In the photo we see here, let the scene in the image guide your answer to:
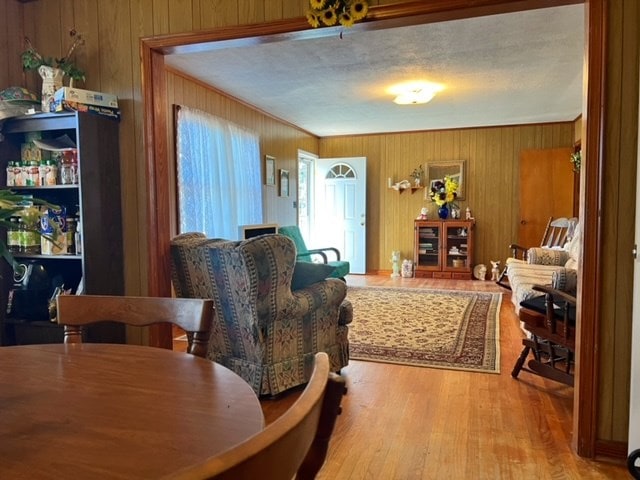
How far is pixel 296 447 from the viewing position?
1.67 feet

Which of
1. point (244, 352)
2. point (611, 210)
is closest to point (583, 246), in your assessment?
point (611, 210)

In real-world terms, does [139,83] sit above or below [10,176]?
above

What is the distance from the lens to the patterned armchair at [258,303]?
2.38 m

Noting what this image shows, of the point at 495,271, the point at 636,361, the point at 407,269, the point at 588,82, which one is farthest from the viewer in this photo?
the point at 407,269

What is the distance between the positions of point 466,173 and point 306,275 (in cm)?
505

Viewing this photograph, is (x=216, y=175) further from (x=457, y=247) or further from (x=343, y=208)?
(x=457, y=247)

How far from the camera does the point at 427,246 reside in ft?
23.2

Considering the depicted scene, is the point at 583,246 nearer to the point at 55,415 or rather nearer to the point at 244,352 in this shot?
the point at 244,352

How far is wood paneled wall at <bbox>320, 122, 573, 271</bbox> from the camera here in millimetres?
6762

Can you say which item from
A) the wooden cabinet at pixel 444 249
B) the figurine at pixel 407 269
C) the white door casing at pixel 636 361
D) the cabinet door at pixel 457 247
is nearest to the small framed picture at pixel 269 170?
the wooden cabinet at pixel 444 249

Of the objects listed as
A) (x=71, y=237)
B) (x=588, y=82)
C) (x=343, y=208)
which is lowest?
(x=71, y=237)

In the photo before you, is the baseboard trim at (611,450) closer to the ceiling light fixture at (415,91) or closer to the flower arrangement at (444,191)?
the ceiling light fixture at (415,91)

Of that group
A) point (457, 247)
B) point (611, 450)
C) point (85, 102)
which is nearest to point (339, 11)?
point (85, 102)

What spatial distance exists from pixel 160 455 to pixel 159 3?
2431 millimetres
